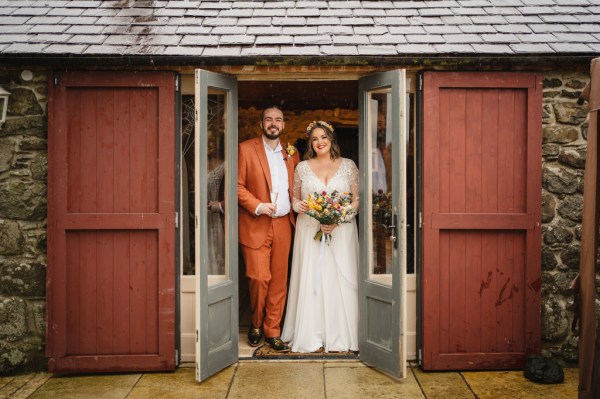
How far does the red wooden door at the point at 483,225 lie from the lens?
5188 mm

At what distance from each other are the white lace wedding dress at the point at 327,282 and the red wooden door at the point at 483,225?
86 cm

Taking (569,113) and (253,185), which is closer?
(569,113)

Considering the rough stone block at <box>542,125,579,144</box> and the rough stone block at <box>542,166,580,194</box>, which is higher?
the rough stone block at <box>542,125,579,144</box>

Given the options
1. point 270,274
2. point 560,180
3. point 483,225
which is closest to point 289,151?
point 270,274

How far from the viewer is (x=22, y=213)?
5.14 meters

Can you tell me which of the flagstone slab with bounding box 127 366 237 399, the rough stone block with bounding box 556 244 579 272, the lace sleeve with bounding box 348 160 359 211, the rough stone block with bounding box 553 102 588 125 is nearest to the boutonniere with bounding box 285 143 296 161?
the lace sleeve with bounding box 348 160 359 211

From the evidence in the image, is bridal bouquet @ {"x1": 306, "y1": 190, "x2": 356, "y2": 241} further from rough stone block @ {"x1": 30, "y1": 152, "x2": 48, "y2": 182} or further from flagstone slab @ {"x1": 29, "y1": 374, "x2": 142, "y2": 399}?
rough stone block @ {"x1": 30, "y1": 152, "x2": 48, "y2": 182}

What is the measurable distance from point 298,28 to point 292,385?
3.42 m

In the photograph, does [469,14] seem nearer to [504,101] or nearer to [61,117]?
[504,101]

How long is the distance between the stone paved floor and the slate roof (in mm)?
2977

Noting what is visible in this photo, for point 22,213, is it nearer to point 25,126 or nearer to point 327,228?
point 25,126

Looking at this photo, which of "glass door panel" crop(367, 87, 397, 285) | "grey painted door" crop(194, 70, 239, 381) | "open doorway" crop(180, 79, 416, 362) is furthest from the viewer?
"open doorway" crop(180, 79, 416, 362)

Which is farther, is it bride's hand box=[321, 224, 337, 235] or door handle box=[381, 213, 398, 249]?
bride's hand box=[321, 224, 337, 235]

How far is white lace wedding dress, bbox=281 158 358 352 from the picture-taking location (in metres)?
5.69
